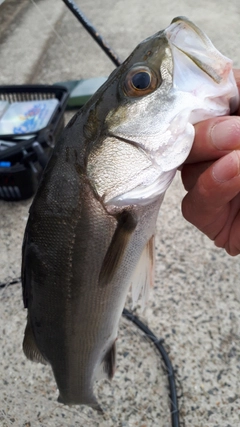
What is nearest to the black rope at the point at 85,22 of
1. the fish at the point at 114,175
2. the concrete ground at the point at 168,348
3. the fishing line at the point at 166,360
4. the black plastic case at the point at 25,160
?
the black plastic case at the point at 25,160

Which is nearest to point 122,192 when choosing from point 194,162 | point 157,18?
point 194,162

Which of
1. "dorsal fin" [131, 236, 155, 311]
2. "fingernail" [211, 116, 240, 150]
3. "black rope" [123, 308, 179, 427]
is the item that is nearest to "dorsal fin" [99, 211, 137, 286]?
"dorsal fin" [131, 236, 155, 311]

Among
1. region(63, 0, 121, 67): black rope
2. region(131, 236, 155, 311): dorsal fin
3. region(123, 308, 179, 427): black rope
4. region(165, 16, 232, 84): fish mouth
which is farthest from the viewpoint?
region(63, 0, 121, 67): black rope

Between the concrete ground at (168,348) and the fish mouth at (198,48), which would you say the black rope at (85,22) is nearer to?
the concrete ground at (168,348)

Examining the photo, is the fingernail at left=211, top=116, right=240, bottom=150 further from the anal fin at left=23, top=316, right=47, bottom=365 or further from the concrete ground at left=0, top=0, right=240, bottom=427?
the concrete ground at left=0, top=0, right=240, bottom=427

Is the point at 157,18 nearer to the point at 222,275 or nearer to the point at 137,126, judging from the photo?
the point at 222,275

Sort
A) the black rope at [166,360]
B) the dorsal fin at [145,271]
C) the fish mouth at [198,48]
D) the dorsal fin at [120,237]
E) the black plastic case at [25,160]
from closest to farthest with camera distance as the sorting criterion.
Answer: the fish mouth at [198,48], the dorsal fin at [120,237], the dorsal fin at [145,271], the black rope at [166,360], the black plastic case at [25,160]

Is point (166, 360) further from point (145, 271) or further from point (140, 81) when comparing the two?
point (140, 81)
